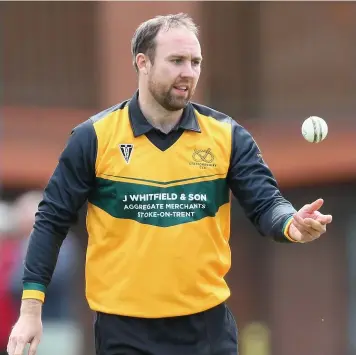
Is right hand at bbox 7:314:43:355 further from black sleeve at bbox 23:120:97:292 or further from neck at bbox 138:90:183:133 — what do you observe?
neck at bbox 138:90:183:133

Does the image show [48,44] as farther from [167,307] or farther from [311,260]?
[167,307]

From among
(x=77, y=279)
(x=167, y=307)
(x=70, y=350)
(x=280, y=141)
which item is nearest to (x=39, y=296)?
(x=167, y=307)

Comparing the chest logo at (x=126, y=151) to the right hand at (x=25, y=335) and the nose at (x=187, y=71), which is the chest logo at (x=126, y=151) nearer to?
the nose at (x=187, y=71)

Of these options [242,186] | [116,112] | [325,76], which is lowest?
[242,186]

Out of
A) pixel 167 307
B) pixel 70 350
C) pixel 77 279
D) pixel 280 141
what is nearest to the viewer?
pixel 167 307

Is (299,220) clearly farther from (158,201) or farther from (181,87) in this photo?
(181,87)

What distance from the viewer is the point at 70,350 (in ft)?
36.7

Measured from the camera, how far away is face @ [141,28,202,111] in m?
5.63

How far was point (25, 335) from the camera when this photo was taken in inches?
217

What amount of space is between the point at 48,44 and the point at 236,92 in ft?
10.0

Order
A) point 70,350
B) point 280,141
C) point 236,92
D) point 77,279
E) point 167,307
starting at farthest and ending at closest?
point 236,92 < point 280,141 < point 77,279 < point 70,350 < point 167,307

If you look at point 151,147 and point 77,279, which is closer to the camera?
point 151,147

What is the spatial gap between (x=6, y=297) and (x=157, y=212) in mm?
4977

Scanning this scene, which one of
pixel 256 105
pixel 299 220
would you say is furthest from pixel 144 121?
pixel 256 105
